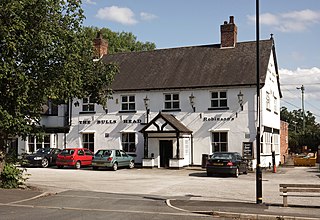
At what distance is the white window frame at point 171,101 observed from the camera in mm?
36281

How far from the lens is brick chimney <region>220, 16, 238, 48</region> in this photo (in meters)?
37.7

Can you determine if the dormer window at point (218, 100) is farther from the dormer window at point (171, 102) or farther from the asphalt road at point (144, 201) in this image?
the asphalt road at point (144, 201)

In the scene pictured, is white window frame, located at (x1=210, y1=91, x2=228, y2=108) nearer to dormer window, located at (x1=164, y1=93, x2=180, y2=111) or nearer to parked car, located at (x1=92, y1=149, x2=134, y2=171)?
dormer window, located at (x1=164, y1=93, x2=180, y2=111)

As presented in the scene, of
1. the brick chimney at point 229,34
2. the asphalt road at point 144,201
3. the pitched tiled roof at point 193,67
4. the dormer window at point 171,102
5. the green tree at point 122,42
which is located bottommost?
the asphalt road at point 144,201

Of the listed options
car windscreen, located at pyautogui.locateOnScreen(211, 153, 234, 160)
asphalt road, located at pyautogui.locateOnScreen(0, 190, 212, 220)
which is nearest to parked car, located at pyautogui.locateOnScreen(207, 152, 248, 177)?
car windscreen, located at pyautogui.locateOnScreen(211, 153, 234, 160)

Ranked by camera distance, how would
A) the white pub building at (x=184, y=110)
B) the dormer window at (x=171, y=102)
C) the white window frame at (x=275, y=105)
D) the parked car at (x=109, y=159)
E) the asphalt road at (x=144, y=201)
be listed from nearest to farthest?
1. the asphalt road at (x=144, y=201)
2. the parked car at (x=109, y=159)
3. the white pub building at (x=184, y=110)
4. the dormer window at (x=171, y=102)
5. the white window frame at (x=275, y=105)

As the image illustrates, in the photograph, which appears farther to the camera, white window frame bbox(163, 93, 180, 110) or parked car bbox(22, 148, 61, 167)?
white window frame bbox(163, 93, 180, 110)

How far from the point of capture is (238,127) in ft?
112

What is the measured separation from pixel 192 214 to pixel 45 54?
8227mm

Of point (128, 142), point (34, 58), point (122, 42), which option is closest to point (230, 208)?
point (34, 58)

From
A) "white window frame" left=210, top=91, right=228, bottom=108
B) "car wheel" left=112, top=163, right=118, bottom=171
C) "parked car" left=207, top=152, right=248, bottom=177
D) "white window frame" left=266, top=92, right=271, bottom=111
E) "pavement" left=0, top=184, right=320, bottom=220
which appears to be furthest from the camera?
"white window frame" left=266, top=92, right=271, bottom=111

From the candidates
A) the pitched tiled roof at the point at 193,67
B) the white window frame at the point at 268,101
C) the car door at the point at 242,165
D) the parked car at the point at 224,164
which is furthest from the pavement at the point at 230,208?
the white window frame at the point at 268,101

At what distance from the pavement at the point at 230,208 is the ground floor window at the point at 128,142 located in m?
19.8

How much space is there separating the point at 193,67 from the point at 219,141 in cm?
665
